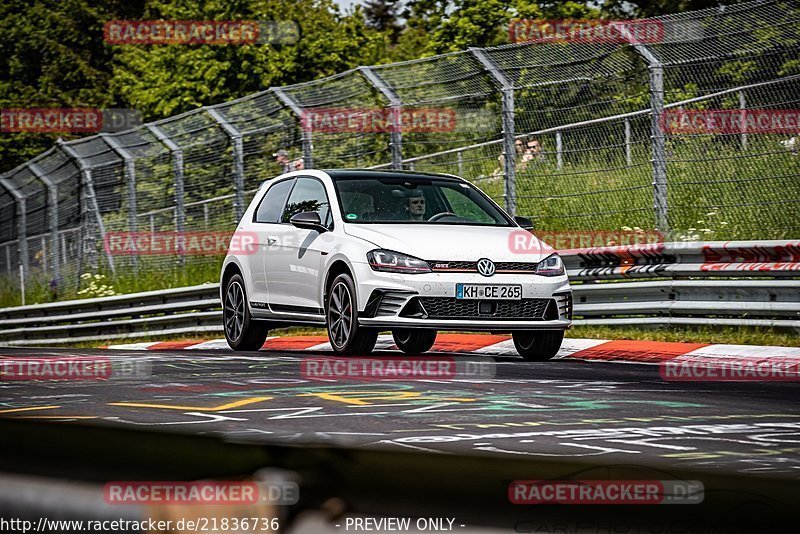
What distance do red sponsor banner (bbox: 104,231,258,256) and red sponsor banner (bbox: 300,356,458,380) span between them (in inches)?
314

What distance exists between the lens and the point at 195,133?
19297 mm

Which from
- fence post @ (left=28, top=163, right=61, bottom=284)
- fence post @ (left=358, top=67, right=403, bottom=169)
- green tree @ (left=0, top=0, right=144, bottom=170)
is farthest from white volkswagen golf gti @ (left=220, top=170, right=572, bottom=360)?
green tree @ (left=0, top=0, right=144, bottom=170)

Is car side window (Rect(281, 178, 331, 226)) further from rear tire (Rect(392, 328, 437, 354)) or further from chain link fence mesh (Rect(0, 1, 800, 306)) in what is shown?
chain link fence mesh (Rect(0, 1, 800, 306))

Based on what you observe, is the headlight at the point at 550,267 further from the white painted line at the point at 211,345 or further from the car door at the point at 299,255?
the white painted line at the point at 211,345

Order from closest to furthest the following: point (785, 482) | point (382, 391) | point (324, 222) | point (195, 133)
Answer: point (785, 482)
point (382, 391)
point (324, 222)
point (195, 133)

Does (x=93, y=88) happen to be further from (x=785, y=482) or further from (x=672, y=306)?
(x=785, y=482)

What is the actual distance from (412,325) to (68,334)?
40.0ft

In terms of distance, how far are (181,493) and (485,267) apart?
8.94 meters

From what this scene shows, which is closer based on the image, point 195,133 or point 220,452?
point 220,452

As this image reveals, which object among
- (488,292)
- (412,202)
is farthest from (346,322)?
(412,202)

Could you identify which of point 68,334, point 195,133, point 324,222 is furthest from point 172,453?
point 68,334

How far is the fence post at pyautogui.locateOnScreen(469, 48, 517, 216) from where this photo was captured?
47.3 feet

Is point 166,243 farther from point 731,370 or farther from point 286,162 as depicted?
point 731,370

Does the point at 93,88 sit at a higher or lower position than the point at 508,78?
higher
